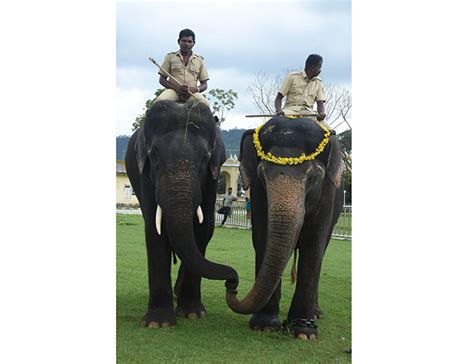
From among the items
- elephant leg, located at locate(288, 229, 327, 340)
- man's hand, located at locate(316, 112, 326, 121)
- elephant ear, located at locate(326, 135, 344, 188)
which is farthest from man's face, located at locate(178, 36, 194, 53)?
elephant leg, located at locate(288, 229, 327, 340)

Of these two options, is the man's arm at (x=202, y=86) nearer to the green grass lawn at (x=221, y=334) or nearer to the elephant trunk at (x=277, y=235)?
the elephant trunk at (x=277, y=235)

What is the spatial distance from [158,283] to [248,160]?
1526 millimetres

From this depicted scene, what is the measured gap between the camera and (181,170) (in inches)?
228

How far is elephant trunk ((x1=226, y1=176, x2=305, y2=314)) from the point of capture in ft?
17.6

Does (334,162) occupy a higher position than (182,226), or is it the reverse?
(334,162)

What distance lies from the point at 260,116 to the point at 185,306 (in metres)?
2.19

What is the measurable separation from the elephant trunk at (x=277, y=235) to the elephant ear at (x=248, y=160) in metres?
0.64

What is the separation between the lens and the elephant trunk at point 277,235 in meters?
5.35

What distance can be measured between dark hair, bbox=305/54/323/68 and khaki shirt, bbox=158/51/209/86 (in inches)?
44.1

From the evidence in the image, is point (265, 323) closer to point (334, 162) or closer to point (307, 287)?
point (307, 287)

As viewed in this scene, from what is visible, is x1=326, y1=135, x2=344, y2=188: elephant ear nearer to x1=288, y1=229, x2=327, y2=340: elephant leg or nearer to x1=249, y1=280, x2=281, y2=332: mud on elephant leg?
x1=288, y1=229, x2=327, y2=340: elephant leg

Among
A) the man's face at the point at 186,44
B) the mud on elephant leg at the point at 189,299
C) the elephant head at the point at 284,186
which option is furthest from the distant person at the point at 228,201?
the elephant head at the point at 284,186

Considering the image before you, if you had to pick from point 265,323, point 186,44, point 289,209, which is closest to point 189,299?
point 265,323
